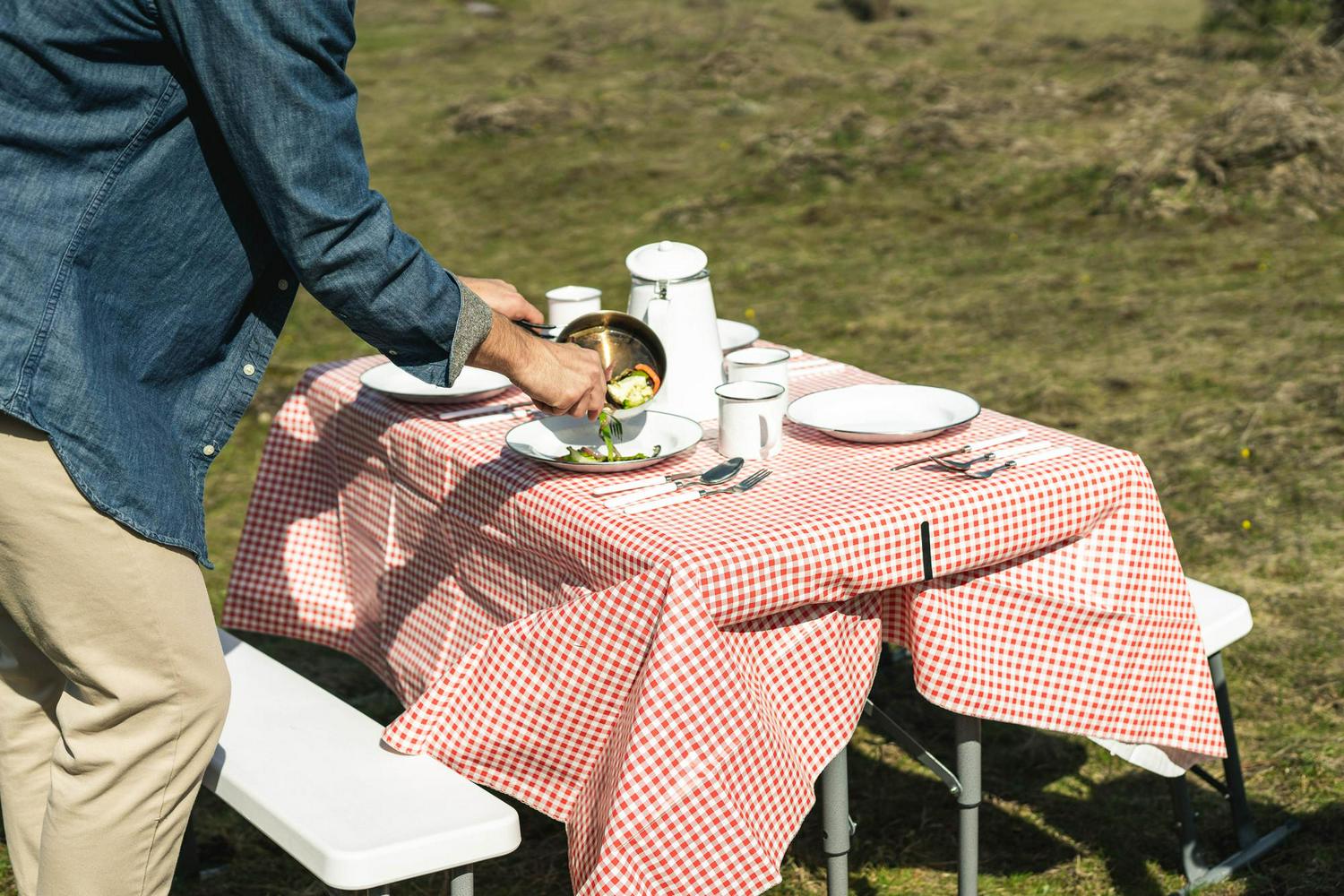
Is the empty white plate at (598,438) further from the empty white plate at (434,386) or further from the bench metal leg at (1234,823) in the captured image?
the bench metal leg at (1234,823)

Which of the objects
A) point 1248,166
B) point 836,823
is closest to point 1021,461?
point 836,823

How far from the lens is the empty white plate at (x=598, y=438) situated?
219 centimetres

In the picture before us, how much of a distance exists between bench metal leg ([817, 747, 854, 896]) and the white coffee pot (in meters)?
0.68

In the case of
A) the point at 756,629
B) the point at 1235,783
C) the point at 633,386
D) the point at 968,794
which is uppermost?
the point at 633,386

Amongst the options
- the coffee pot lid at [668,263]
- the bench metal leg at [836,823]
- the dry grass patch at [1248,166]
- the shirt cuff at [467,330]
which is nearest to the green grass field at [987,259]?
the dry grass patch at [1248,166]

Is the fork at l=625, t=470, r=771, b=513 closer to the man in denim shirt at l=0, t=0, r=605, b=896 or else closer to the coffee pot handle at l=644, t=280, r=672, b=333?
the man in denim shirt at l=0, t=0, r=605, b=896

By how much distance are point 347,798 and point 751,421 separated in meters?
0.81

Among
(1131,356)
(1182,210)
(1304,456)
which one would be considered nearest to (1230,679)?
(1304,456)

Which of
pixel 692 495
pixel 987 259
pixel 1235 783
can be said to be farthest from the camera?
pixel 987 259

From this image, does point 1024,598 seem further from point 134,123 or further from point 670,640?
point 134,123

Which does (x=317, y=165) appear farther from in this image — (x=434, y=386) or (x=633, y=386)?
(x=434, y=386)

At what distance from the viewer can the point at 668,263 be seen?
240 centimetres

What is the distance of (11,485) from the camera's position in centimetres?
166

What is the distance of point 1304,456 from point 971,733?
3008 millimetres
